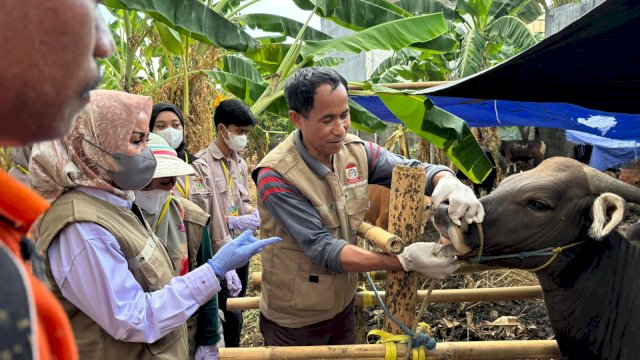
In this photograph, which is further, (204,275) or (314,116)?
(314,116)

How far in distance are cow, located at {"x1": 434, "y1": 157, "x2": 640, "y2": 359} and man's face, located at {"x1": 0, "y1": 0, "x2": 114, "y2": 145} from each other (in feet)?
6.26

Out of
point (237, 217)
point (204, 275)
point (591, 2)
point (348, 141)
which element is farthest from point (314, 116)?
point (591, 2)

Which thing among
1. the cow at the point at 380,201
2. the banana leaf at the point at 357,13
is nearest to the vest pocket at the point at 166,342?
the cow at the point at 380,201

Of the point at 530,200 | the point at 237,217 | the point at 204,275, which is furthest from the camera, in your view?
the point at 237,217

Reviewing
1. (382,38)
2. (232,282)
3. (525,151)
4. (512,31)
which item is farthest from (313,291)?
(525,151)

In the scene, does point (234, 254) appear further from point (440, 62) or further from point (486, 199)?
point (440, 62)

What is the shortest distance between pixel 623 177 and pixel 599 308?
13.2 feet

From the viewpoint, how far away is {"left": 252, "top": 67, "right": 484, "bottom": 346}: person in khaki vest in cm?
252

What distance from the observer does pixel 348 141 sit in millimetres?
2953

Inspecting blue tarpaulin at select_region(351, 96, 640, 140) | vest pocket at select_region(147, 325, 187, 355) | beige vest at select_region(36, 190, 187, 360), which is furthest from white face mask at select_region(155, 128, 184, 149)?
blue tarpaulin at select_region(351, 96, 640, 140)

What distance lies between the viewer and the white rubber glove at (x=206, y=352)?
Answer: 2799mm

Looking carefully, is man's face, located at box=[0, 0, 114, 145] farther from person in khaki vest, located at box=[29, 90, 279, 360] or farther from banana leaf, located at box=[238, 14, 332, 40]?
banana leaf, located at box=[238, 14, 332, 40]

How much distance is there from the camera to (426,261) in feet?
7.64

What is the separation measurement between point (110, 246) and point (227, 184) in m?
2.78
